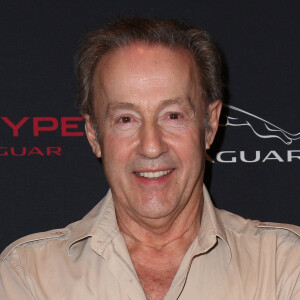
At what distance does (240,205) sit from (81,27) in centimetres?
90

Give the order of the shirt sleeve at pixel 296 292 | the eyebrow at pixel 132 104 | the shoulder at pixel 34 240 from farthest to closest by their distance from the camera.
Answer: the shoulder at pixel 34 240, the eyebrow at pixel 132 104, the shirt sleeve at pixel 296 292

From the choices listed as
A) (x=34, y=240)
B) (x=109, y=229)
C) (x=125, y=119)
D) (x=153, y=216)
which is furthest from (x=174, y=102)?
(x=34, y=240)

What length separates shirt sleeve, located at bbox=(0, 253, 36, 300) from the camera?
165 cm

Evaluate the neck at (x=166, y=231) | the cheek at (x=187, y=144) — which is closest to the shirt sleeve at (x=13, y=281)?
the neck at (x=166, y=231)

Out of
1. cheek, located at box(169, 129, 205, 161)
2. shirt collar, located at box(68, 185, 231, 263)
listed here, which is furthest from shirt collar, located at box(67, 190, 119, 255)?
cheek, located at box(169, 129, 205, 161)

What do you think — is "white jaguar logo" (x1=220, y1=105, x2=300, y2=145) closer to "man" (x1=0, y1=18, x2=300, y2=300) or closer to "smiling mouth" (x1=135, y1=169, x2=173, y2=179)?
"man" (x1=0, y1=18, x2=300, y2=300)

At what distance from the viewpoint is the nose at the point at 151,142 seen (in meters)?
1.61

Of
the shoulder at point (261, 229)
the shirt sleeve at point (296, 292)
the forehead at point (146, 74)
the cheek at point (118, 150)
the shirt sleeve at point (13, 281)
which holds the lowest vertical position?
the shirt sleeve at point (296, 292)

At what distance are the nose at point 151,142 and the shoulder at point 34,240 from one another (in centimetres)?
40

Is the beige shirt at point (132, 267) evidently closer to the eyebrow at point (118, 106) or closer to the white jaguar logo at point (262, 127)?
the eyebrow at point (118, 106)

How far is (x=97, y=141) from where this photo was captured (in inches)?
72.2

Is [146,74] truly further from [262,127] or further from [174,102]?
[262,127]

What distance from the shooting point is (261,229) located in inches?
69.2

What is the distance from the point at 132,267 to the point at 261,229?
0.40 m
